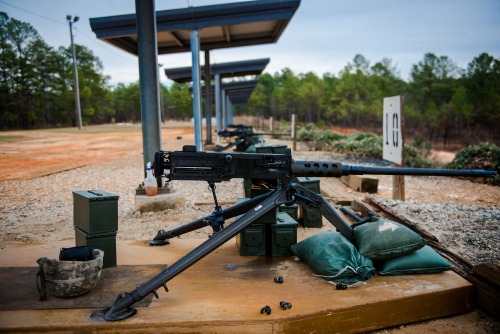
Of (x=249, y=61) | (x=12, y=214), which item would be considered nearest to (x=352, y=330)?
(x=12, y=214)

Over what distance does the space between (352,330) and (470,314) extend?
1180mm

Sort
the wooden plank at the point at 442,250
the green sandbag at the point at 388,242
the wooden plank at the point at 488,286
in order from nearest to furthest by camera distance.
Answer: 1. the wooden plank at the point at 488,286
2. the green sandbag at the point at 388,242
3. the wooden plank at the point at 442,250

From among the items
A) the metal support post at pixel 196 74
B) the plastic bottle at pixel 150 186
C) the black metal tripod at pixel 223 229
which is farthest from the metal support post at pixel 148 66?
the metal support post at pixel 196 74

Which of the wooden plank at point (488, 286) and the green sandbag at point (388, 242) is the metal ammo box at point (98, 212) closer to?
the green sandbag at point (388, 242)

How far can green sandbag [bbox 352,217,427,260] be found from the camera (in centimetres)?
357

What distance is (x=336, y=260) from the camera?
11.5ft

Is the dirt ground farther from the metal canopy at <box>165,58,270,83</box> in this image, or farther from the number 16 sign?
the metal canopy at <box>165,58,270,83</box>

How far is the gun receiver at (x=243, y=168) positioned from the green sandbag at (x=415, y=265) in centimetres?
79

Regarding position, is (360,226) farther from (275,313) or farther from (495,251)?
(495,251)

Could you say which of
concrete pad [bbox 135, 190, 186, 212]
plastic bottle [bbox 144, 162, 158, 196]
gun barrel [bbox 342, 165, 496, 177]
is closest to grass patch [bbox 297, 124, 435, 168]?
concrete pad [bbox 135, 190, 186, 212]

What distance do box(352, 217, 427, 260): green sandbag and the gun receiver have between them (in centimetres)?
55

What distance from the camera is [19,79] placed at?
6.36 meters

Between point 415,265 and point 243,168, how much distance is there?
1.84 metres

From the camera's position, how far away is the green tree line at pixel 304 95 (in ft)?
21.0
